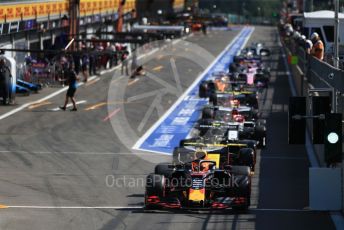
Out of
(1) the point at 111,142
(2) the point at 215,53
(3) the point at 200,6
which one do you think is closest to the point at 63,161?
(1) the point at 111,142

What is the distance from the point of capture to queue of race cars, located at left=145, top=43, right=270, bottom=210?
A: 741 inches

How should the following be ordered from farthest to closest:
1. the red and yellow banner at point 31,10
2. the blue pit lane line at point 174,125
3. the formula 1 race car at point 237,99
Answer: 1. the red and yellow banner at point 31,10
2. the formula 1 race car at point 237,99
3. the blue pit lane line at point 174,125

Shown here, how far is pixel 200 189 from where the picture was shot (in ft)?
62.7

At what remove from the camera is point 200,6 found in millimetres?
92562

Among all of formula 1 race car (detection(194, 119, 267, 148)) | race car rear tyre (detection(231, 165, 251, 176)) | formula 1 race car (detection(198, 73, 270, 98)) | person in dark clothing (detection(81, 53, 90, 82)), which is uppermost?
race car rear tyre (detection(231, 165, 251, 176))

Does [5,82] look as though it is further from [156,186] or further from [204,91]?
[156,186]

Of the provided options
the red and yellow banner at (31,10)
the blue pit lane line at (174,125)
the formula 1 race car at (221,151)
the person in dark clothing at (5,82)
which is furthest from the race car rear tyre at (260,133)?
the red and yellow banner at (31,10)

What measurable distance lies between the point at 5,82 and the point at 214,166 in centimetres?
1900

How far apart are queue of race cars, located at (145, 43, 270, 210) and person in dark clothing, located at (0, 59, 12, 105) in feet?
28.5

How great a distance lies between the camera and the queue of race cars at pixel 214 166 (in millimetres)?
18828

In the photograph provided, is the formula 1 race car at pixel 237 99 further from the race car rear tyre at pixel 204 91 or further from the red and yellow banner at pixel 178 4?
the red and yellow banner at pixel 178 4

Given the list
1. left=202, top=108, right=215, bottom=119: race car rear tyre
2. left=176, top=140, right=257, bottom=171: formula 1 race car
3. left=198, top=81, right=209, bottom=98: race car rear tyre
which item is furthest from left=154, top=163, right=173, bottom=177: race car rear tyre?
left=198, top=81, right=209, bottom=98: race car rear tyre

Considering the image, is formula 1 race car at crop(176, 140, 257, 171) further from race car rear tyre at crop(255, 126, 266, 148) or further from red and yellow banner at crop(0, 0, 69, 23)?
red and yellow banner at crop(0, 0, 69, 23)

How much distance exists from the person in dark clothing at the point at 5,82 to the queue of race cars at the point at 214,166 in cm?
870
